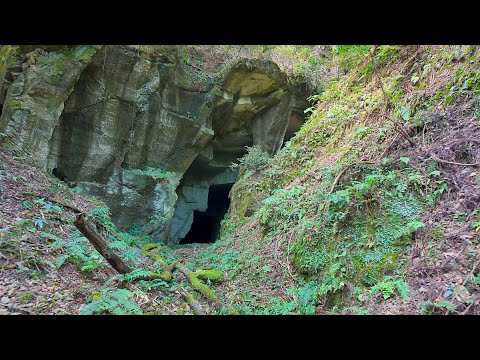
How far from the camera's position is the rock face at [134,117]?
8.81 meters

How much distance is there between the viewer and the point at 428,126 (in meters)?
4.95

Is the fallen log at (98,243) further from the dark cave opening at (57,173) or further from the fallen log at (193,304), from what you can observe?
the dark cave opening at (57,173)

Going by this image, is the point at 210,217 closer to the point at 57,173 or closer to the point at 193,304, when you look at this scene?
the point at 57,173

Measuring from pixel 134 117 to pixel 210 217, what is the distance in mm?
10810

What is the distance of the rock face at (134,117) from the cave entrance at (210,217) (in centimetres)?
436

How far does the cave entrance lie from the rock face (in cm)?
436

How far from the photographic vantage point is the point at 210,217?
826 inches

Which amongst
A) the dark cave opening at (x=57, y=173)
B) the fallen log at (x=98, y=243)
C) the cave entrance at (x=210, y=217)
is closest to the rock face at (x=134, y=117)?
the dark cave opening at (x=57, y=173)

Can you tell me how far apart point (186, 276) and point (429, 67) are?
6.00 metres

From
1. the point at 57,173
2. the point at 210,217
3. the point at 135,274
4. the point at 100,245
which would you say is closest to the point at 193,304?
the point at 135,274

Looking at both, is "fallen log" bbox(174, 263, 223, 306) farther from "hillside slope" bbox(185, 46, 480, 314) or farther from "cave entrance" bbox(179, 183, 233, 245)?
"cave entrance" bbox(179, 183, 233, 245)
